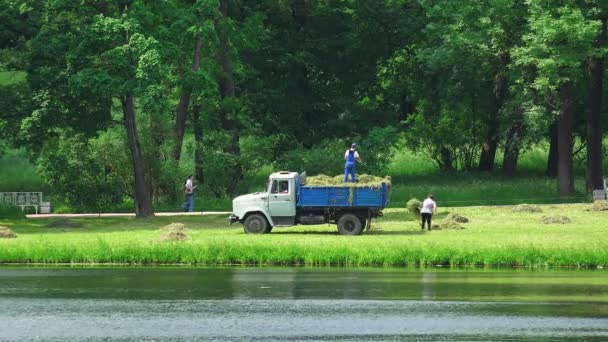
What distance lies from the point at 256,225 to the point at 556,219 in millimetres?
13086

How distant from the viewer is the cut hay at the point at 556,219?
2169 inches

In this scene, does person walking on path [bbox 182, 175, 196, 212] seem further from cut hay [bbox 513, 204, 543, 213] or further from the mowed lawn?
cut hay [bbox 513, 204, 543, 213]

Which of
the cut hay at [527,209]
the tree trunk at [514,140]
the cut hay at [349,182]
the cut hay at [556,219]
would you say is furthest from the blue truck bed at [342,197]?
the tree trunk at [514,140]

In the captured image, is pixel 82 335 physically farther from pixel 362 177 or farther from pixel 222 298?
pixel 362 177

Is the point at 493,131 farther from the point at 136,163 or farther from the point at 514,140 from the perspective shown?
the point at 136,163

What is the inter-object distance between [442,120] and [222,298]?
49.1m

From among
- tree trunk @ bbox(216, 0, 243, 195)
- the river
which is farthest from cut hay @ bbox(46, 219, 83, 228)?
the river

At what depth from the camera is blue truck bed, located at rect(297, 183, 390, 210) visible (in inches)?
2039

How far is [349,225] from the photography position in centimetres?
5219

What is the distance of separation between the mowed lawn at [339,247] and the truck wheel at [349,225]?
776 mm

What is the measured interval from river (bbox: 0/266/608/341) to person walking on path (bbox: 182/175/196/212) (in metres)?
20.9

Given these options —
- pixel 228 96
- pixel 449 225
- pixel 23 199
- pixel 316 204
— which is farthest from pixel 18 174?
pixel 449 225

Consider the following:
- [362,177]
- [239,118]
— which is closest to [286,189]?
[362,177]

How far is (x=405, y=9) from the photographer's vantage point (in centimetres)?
8581
